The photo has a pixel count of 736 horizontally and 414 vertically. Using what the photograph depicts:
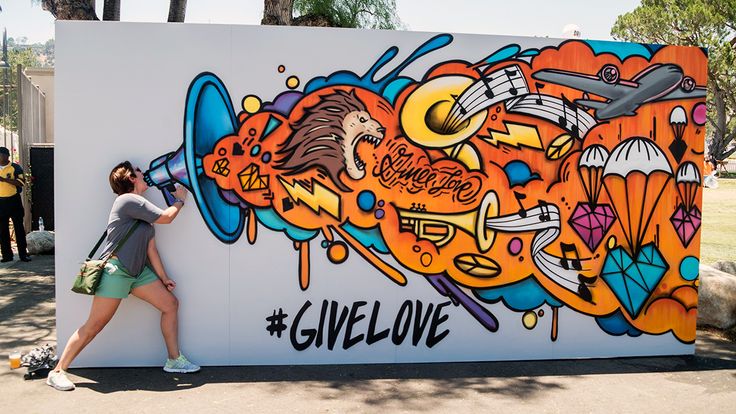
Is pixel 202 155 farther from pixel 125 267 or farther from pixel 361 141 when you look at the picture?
pixel 361 141

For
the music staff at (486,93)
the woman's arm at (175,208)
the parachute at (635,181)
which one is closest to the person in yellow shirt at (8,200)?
the woman's arm at (175,208)

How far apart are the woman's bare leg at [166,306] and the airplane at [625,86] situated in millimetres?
3652

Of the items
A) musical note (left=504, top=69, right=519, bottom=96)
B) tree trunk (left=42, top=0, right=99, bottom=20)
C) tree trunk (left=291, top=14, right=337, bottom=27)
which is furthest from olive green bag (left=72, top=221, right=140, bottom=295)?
tree trunk (left=291, top=14, right=337, bottom=27)

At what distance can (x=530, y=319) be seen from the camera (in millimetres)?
6277

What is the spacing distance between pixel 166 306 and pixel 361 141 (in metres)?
2.12

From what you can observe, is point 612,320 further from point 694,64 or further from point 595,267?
point 694,64

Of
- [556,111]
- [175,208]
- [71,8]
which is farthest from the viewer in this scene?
[71,8]

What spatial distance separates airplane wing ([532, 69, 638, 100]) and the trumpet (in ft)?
3.74

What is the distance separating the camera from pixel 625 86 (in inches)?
249

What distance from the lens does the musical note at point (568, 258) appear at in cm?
628

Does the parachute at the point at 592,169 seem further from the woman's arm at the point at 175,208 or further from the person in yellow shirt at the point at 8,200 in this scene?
the person in yellow shirt at the point at 8,200

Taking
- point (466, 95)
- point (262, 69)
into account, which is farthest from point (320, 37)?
point (466, 95)

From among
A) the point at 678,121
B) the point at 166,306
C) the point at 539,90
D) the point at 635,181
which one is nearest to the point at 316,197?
the point at 166,306

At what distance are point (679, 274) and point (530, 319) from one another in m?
1.50
